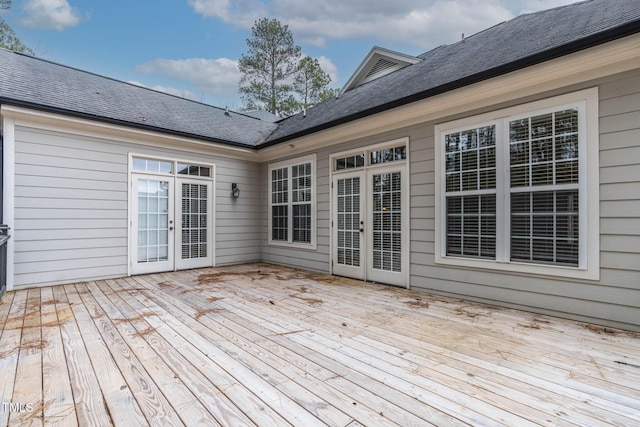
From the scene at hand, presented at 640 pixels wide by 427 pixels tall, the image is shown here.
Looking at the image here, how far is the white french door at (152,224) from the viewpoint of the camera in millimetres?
5398

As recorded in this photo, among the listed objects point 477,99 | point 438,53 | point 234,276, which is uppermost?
point 438,53

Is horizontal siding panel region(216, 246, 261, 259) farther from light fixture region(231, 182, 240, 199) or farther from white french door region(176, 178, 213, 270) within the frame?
light fixture region(231, 182, 240, 199)

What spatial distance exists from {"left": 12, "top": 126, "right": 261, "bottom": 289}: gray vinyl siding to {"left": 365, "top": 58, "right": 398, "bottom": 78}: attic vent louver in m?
4.86

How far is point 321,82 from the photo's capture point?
14.5 m

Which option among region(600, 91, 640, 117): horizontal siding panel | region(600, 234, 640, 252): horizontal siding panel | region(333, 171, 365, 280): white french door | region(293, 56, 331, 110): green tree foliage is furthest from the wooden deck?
Result: region(293, 56, 331, 110): green tree foliage

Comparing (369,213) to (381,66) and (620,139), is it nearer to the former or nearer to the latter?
(620,139)

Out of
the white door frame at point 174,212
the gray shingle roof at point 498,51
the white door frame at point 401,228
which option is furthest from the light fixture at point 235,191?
the white door frame at point 401,228

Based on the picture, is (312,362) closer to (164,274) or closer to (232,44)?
(164,274)

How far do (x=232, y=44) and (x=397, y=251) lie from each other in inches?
490

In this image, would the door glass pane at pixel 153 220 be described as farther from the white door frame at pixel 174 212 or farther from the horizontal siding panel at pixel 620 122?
the horizontal siding panel at pixel 620 122

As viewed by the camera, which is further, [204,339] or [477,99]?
[477,99]

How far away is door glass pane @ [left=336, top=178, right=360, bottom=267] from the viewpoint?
515cm

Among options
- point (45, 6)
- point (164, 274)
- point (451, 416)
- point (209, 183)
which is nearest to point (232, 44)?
point (45, 6)

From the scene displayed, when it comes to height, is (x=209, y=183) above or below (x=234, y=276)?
above
